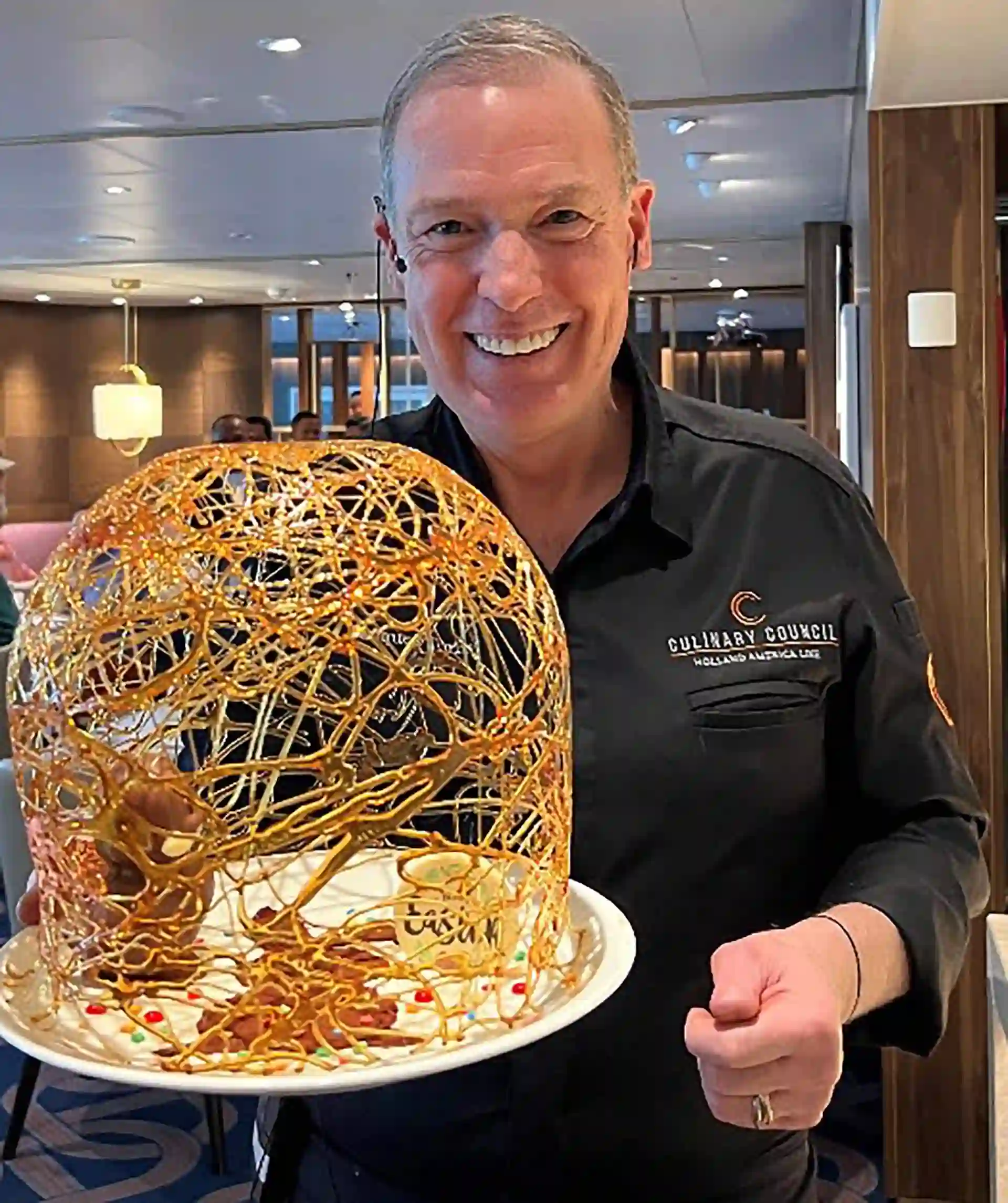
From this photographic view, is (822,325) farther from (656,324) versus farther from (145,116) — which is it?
(145,116)

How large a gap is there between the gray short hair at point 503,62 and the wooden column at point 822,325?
4.89m

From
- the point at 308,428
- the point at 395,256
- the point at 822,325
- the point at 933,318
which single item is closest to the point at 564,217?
the point at 395,256

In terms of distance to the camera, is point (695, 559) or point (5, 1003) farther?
point (695, 559)

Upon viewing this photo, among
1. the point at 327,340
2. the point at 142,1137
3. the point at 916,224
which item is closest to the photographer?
the point at 916,224

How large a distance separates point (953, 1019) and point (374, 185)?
12.0 ft

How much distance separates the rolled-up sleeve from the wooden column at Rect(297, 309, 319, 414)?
28.2 ft

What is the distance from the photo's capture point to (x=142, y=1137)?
2.79 m

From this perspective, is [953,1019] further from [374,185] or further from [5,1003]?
[374,185]

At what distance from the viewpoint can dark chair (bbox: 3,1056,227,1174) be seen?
2.64 m

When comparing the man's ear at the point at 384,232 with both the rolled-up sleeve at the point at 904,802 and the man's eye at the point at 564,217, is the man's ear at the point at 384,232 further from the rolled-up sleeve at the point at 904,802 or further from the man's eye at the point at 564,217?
the rolled-up sleeve at the point at 904,802

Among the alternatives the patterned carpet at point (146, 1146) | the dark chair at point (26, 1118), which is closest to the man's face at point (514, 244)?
the patterned carpet at point (146, 1146)

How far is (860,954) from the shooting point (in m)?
0.82

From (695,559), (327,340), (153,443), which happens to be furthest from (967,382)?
(153,443)

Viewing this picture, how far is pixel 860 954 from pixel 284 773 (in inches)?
13.5
